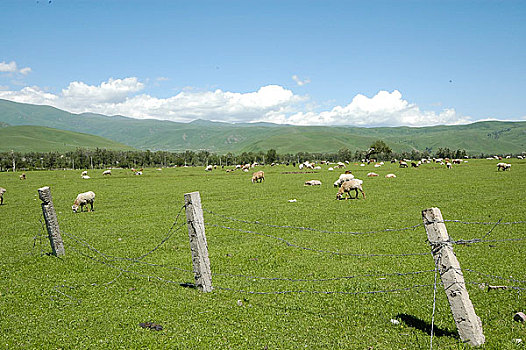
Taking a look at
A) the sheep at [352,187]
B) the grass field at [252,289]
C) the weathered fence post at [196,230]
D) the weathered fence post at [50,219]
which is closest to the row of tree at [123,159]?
the sheep at [352,187]

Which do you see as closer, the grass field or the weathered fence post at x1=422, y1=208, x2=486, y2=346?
the weathered fence post at x1=422, y1=208, x2=486, y2=346

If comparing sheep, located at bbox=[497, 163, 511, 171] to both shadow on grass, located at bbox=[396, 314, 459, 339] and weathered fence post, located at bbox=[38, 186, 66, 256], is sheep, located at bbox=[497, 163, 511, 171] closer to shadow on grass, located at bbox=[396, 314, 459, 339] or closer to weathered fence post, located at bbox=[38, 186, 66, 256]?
shadow on grass, located at bbox=[396, 314, 459, 339]

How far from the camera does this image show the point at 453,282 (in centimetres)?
650

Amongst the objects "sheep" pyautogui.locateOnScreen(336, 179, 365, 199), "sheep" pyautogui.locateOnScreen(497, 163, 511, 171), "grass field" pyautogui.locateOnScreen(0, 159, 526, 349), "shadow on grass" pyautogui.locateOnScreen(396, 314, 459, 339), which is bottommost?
"grass field" pyautogui.locateOnScreen(0, 159, 526, 349)

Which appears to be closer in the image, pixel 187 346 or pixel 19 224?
pixel 187 346

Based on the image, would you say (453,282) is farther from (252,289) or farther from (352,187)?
(352,187)

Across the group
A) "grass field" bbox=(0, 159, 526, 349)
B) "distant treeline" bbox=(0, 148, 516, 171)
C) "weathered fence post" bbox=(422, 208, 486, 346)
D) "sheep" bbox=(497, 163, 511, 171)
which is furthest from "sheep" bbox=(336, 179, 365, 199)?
"distant treeline" bbox=(0, 148, 516, 171)

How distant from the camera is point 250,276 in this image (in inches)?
456

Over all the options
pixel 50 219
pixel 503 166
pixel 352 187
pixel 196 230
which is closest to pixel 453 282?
pixel 196 230

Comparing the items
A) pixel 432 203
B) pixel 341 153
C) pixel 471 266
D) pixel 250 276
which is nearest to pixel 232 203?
pixel 432 203

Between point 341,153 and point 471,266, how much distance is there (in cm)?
17058

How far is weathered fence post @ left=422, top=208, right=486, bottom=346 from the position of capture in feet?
21.3

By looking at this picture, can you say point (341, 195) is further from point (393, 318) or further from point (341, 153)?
point (341, 153)

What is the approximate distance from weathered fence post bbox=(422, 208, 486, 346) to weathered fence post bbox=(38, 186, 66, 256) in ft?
43.4
